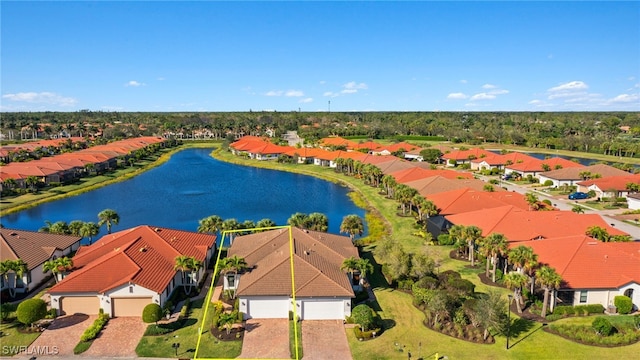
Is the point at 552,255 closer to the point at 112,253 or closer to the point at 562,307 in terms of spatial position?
the point at 562,307

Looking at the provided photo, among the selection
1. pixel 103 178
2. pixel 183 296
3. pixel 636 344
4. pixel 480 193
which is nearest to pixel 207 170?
pixel 103 178

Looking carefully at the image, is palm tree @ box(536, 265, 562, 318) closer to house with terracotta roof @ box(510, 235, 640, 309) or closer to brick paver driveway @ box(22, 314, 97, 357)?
house with terracotta roof @ box(510, 235, 640, 309)

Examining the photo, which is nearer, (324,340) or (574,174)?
(324,340)

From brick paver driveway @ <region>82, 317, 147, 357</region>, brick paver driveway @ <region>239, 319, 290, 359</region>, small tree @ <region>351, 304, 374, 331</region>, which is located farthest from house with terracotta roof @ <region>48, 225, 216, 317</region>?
small tree @ <region>351, 304, 374, 331</region>

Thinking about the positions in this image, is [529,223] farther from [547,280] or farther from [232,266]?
[232,266]

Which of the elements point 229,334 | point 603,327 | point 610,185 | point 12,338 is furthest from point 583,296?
point 610,185

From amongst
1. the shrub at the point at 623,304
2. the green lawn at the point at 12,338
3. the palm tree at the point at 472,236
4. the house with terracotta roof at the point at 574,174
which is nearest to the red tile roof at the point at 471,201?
the palm tree at the point at 472,236

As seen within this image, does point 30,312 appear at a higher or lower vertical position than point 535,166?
lower
